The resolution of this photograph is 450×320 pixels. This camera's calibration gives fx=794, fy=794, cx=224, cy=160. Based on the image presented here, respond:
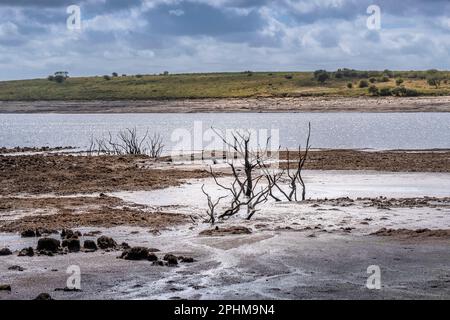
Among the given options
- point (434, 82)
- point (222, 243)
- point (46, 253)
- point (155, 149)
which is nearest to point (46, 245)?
point (46, 253)

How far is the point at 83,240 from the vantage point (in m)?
15.2

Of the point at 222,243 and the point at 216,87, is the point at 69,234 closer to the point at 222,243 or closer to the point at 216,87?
the point at 222,243

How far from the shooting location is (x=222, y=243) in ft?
48.0

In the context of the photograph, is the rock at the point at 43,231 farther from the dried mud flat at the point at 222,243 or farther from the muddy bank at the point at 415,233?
the muddy bank at the point at 415,233

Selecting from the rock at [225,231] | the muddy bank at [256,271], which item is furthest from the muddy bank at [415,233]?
the rock at [225,231]

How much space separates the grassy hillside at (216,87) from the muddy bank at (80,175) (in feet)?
212

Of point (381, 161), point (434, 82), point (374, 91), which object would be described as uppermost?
point (434, 82)

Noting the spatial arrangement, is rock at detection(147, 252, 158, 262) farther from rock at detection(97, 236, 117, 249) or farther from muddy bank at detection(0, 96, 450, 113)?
muddy bank at detection(0, 96, 450, 113)

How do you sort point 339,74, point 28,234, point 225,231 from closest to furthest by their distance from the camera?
point 28,234 < point 225,231 < point 339,74

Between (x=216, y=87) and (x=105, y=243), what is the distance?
104 metres

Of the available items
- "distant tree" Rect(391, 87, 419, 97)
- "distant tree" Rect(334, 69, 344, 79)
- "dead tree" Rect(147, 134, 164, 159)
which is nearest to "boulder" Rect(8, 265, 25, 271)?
"dead tree" Rect(147, 134, 164, 159)

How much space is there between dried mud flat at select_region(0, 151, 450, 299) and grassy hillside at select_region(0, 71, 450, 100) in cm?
7388

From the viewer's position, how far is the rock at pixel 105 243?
14211 millimetres

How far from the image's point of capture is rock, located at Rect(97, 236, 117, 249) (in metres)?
14.2
